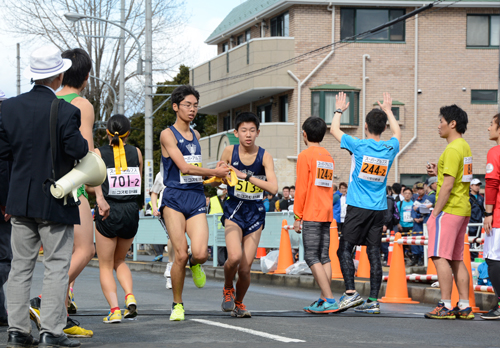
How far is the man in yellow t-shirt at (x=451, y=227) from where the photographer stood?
8.05 metres

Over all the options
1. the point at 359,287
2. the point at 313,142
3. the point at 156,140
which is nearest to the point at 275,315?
the point at 313,142

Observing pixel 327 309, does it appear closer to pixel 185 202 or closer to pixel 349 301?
pixel 349 301

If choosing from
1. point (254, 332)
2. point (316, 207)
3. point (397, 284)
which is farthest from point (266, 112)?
point (254, 332)

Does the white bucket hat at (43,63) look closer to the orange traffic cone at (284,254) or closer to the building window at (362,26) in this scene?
the orange traffic cone at (284,254)

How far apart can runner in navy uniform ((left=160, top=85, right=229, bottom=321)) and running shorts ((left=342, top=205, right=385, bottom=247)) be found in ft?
5.89

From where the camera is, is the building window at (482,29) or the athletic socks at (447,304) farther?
the building window at (482,29)

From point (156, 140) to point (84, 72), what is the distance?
50.2 metres

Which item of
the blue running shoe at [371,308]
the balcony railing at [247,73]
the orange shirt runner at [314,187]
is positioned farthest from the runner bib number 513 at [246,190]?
the balcony railing at [247,73]

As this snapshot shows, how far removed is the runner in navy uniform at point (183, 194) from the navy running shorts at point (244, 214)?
1.37 ft

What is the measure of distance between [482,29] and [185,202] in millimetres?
27439

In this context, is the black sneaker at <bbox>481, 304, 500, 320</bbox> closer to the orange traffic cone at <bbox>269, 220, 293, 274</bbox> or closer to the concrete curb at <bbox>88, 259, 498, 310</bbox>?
the concrete curb at <bbox>88, 259, 498, 310</bbox>

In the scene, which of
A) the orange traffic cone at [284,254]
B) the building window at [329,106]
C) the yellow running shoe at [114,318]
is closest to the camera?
the yellow running shoe at [114,318]

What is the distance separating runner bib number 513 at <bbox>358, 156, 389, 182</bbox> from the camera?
329 inches

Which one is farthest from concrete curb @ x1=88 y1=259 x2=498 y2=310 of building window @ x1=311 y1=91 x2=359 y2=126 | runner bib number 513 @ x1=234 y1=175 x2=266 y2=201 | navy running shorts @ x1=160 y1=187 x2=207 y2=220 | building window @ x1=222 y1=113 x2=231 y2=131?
building window @ x1=222 y1=113 x2=231 y2=131
